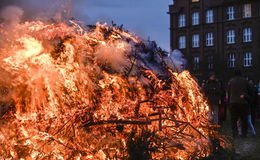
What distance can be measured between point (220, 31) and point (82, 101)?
5021cm

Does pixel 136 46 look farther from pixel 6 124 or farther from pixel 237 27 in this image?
pixel 237 27

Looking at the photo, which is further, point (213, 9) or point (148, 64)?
point (213, 9)

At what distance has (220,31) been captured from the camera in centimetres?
5444

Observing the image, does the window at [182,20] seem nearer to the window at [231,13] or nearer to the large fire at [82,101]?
the window at [231,13]

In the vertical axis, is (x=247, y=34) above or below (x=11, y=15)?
above

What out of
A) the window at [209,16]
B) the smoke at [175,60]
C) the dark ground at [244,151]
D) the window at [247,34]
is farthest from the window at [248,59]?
the smoke at [175,60]

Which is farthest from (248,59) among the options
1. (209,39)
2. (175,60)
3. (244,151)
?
(175,60)

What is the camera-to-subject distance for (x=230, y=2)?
53344mm

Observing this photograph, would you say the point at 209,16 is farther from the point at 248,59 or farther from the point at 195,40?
the point at 248,59

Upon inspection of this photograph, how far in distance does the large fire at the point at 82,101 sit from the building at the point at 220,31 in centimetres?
4352

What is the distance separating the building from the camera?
170 feet

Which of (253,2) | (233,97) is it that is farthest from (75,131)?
(253,2)

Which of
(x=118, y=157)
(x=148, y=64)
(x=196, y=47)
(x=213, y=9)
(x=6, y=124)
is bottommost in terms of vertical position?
(x=118, y=157)

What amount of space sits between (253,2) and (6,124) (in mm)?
49843
